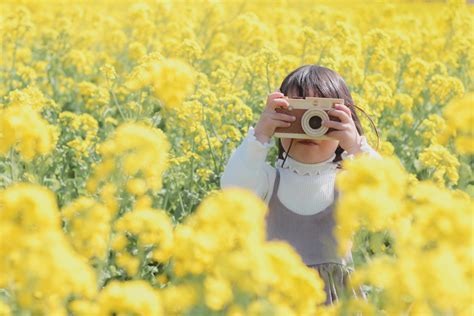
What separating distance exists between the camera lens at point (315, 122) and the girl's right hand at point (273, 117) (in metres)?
0.05

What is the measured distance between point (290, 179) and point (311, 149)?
0.12m

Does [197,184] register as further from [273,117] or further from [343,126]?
[343,126]

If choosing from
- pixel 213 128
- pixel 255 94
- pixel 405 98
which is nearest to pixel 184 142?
pixel 213 128

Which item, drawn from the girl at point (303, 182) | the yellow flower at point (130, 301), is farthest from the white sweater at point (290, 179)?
the yellow flower at point (130, 301)

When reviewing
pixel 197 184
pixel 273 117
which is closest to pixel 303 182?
pixel 273 117

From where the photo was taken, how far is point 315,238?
3.19 metres

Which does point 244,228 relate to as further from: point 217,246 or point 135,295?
point 135,295

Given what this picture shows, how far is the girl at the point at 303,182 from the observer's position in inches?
124

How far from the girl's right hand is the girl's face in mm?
149

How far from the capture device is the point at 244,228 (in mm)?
1868

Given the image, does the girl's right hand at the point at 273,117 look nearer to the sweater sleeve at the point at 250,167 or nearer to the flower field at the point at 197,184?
the sweater sleeve at the point at 250,167

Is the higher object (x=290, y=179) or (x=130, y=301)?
(x=130, y=301)

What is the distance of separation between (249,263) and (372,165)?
1.11 ft

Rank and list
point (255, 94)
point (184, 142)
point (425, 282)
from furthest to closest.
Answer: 1. point (255, 94)
2. point (184, 142)
3. point (425, 282)
